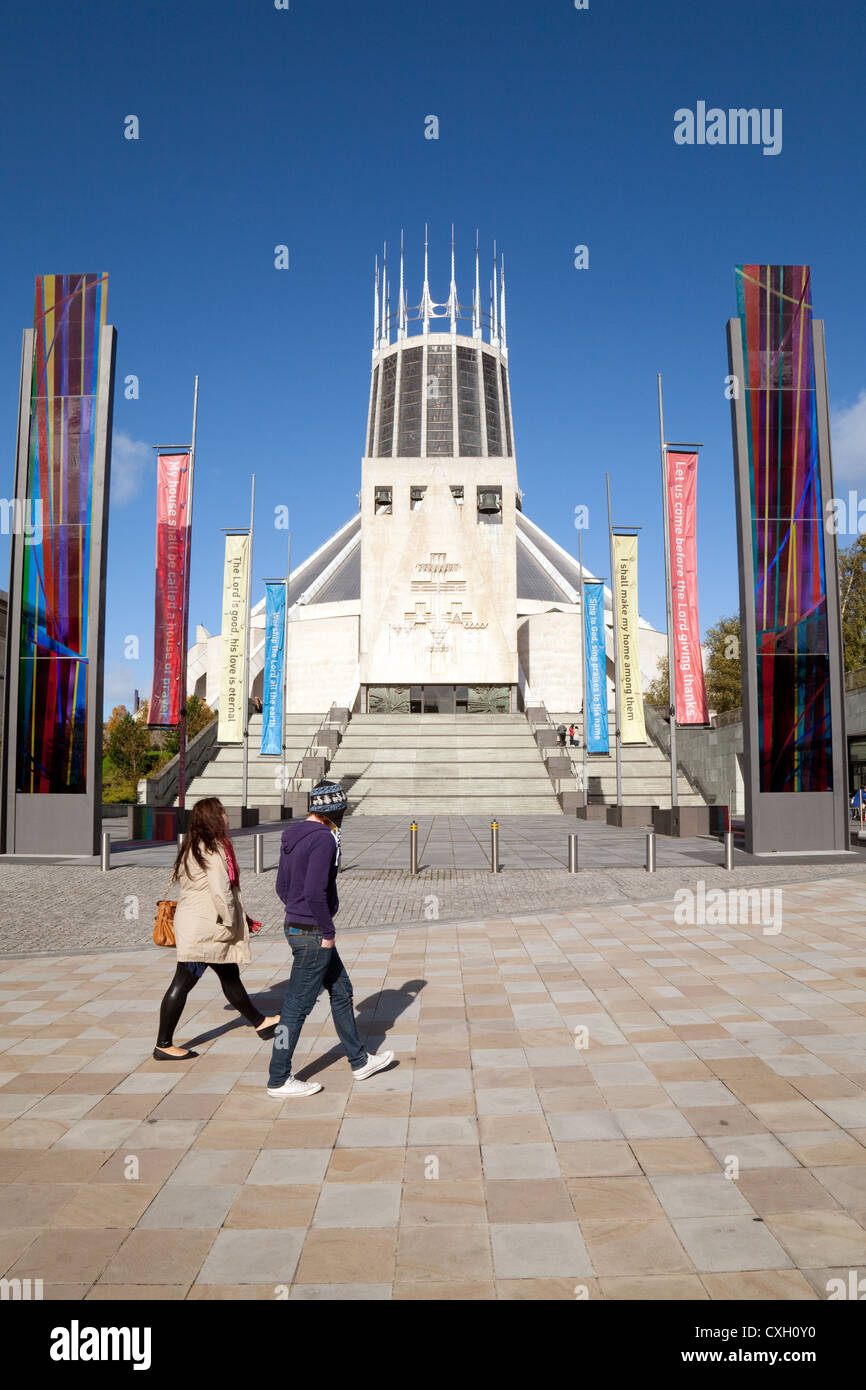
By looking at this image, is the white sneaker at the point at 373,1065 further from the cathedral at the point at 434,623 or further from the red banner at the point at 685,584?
the cathedral at the point at 434,623

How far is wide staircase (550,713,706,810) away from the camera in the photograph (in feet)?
104

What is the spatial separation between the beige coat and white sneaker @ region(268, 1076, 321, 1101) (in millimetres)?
910

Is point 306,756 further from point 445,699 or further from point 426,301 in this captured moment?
point 426,301

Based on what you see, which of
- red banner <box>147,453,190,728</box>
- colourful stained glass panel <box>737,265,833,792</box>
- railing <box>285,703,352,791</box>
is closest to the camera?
colourful stained glass panel <box>737,265,833,792</box>

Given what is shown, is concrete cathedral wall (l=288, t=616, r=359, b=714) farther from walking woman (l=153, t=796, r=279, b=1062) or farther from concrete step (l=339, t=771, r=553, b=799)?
walking woman (l=153, t=796, r=279, b=1062)

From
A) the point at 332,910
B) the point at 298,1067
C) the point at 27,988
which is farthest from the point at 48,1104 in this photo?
the point at 27,988

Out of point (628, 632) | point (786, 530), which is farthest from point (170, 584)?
point (628, 632)

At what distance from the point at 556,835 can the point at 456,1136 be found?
17518 millimetres

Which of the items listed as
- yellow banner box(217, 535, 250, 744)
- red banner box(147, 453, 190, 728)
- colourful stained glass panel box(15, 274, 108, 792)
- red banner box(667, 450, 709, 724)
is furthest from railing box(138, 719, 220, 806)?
red banner box(667, 450, 709, 724)

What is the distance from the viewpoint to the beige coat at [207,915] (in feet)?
18.1

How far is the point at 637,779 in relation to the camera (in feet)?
109

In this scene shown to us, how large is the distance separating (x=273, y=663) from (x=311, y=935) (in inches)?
997

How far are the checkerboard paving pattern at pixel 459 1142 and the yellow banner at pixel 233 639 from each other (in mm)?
18576
